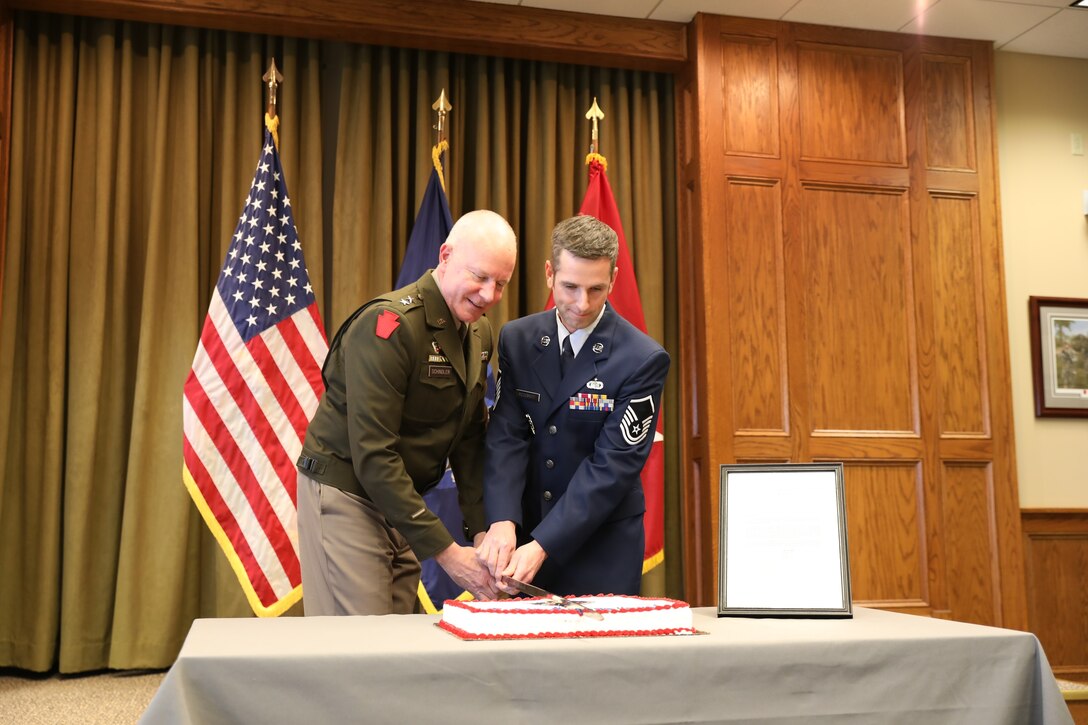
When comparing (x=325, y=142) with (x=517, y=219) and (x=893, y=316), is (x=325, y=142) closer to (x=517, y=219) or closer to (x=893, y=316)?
(x=517, y=219)

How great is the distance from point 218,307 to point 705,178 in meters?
2.17

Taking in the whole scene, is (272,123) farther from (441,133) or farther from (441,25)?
(441,25)

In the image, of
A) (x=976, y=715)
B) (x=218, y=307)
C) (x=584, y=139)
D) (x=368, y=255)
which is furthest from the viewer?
(x=584, y=139)

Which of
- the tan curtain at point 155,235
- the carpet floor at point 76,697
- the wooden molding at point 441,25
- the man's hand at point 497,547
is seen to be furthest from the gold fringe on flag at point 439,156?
the man's hand at point 497,547

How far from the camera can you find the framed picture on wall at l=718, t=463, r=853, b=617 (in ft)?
5.79

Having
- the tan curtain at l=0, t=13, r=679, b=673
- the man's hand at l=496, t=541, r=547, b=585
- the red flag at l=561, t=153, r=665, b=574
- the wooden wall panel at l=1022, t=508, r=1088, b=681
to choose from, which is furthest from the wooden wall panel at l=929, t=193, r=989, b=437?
the man's hand at l=496, t=541, r=547, b=585

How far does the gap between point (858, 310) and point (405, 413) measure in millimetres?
3002

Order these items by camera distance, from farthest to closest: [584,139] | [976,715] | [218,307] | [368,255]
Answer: [584,139], [368,255], [218,307], [976,715]

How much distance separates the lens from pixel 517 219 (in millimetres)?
4777

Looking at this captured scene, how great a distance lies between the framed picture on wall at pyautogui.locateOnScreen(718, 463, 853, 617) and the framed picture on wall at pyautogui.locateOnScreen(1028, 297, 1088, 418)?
3.69 metres

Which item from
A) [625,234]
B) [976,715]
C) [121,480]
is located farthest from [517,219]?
[976,715]

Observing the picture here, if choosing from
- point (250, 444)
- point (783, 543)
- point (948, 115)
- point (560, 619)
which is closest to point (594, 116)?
point (948, 115)

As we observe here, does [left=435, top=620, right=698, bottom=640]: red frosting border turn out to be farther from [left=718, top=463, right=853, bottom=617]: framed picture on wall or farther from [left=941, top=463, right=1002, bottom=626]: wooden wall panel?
[left=941, top=463, right=1002, bottom=626]: wooden wall panel

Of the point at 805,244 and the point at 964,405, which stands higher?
the point at 805,244
